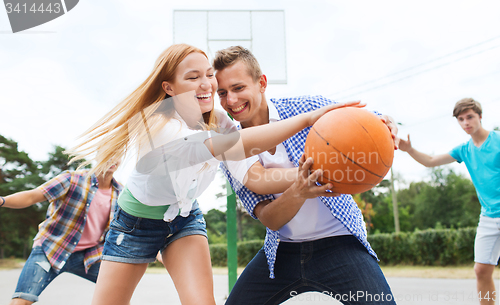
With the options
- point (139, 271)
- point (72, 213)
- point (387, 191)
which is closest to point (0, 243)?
point (72, 213)

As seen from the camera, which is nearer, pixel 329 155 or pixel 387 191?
pixel 329 155

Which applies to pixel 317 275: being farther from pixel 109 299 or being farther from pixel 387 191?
pixel 387 191

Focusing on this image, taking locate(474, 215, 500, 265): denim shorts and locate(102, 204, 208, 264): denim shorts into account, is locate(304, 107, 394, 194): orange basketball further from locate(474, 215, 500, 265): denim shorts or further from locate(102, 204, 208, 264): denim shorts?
locate(474, 215, 500, 265): denim shorts

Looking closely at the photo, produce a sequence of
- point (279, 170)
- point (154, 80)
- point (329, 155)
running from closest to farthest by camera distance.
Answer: point (329, 155), point (279, 170), point (154, 80)

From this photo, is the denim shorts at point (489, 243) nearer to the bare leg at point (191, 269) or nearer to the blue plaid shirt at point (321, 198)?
the blue plaid shirt at point (321, 198)

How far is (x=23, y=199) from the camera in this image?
3654mm

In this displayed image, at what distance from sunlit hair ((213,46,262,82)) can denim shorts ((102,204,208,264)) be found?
1.10m

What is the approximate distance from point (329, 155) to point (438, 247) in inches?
621

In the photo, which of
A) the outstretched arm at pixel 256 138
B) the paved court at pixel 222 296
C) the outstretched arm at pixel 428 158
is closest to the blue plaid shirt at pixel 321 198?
the outstretched arm at pixel 256 138

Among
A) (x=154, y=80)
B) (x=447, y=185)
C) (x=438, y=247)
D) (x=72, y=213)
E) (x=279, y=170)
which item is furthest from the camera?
(x=447, y=185)

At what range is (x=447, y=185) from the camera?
37.0 meters

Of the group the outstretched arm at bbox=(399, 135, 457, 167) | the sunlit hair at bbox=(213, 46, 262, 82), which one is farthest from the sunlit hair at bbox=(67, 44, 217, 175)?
the outstretched arm at bbox=(399, 135, 457, 167)

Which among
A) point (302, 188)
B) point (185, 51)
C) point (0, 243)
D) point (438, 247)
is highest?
point (185, 51)

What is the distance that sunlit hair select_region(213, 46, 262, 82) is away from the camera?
246 centimetres
